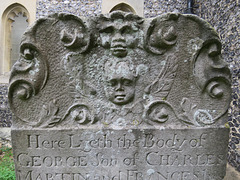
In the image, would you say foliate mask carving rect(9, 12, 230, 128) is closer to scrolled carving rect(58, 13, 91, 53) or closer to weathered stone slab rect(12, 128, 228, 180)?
scrolled carving rect(58, 13, 91, 53)

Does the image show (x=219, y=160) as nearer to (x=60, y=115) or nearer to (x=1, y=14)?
(x=60, y=115)

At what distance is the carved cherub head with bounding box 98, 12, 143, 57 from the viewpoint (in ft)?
4.89

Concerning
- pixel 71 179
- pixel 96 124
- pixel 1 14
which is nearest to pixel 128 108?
pixel 96 124

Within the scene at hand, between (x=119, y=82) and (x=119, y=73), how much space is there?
0.28ft

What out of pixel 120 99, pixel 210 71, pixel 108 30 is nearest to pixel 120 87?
pixel 120 99

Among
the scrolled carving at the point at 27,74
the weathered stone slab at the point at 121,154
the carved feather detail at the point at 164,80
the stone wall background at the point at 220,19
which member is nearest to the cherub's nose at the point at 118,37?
the carved feather detail at the point at 164,80

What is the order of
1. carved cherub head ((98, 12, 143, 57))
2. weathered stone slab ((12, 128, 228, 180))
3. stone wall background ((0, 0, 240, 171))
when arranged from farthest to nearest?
stone wall background ((0, 0, 240, 171)) → weathered stone slab ((12, 128, 228, 180)) → carved cherub head ((98, 12, 143, 57))

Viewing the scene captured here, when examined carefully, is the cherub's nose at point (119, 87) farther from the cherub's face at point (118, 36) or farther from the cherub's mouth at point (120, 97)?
the cherub's face at point (118, 36)

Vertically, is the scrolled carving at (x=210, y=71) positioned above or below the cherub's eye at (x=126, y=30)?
below

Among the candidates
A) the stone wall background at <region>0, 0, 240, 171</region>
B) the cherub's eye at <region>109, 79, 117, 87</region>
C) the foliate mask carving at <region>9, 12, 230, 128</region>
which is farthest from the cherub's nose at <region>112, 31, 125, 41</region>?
the stone wall background at <region>0, 0, 240, 171</region>

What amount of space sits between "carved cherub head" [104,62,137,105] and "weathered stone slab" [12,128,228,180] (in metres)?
0.33

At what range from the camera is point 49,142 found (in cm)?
162

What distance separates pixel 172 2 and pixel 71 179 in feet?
22.9

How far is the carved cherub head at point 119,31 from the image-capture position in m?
1.49
